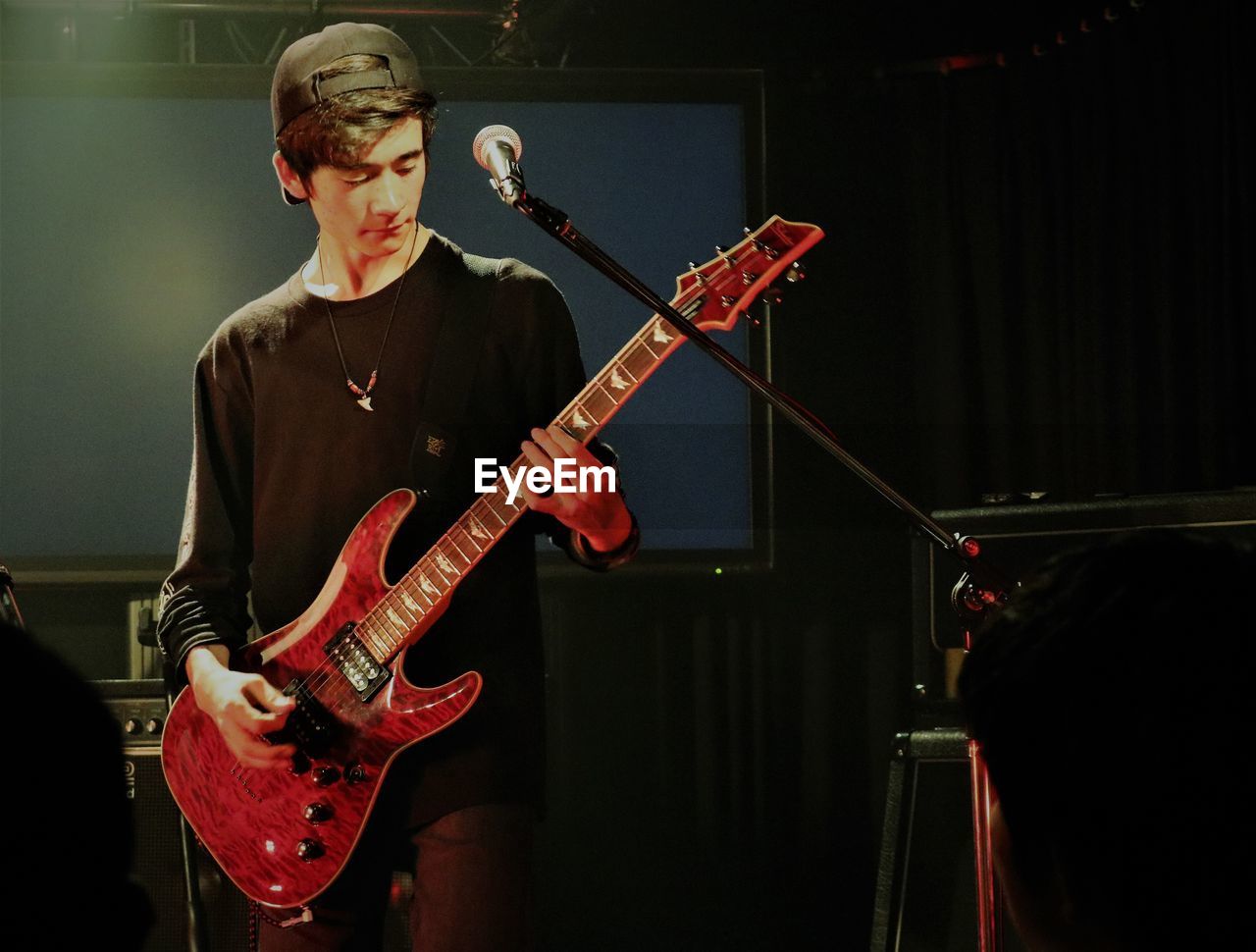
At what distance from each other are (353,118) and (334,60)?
0.13 m

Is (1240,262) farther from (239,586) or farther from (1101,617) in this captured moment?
(1101,617)

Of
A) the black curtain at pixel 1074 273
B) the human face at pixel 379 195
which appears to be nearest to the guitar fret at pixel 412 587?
the human face at pixel 379 195

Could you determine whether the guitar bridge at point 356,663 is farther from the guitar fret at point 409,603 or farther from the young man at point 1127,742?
the young man at point 1127,742

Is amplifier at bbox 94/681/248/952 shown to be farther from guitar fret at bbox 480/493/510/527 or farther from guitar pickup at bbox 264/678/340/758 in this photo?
guitar fret at bbox 480/493/510/527

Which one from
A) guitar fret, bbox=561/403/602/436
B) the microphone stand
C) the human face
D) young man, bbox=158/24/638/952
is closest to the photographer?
the microphone stand

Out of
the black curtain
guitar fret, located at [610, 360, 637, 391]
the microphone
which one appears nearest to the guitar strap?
guitar fret, located at [610, 360, 637, 391]

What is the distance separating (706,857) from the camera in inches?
130

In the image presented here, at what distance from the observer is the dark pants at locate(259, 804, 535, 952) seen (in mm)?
2350

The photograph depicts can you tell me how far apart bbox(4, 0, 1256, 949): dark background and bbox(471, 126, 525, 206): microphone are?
1260mm

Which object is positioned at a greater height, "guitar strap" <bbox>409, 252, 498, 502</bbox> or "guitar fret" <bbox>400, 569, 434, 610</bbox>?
"guitar strap" <bbox>409, 252, 498, 502</bbox>

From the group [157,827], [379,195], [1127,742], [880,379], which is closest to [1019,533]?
[880,379]

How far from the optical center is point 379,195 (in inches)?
109

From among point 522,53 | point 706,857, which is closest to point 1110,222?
point 522,53

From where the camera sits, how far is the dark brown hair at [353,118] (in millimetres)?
2732
